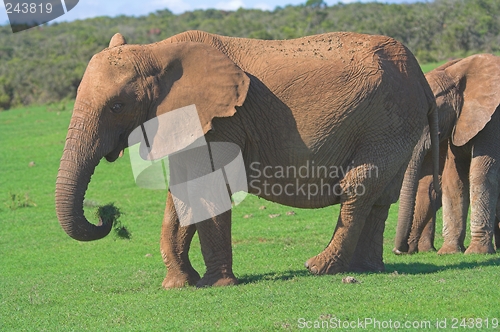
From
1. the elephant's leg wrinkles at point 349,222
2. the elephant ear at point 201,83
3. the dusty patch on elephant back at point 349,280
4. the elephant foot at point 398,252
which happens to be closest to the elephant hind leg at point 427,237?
the elephant foot at point 398,252

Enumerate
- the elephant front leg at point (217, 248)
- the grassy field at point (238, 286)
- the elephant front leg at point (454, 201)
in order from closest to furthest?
the grassy field at point (238, 286)
the elephant front leg at point (217, 248)
the elephant front leg at point (454, 201)

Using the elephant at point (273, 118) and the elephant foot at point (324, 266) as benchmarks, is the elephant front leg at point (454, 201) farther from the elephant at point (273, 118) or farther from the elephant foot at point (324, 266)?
the elephant foot at point (324, 266)

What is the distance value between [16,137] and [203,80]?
18721 mm

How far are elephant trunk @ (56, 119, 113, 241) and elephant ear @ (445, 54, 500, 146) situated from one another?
5.48 m

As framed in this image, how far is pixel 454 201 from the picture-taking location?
12391 mm

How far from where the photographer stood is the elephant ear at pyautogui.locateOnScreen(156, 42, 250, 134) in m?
8.49

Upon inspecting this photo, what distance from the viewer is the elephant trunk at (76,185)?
309 inches

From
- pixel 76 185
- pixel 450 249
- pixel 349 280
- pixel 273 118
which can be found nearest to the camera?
pixel 76 185

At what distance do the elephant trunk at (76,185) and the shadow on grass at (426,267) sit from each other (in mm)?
3585

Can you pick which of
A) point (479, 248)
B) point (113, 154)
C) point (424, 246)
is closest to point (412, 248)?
point (424, 246)

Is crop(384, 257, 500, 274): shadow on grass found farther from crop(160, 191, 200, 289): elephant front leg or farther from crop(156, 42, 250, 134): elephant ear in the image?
crop(156, 42, 250, 134): elephant ear

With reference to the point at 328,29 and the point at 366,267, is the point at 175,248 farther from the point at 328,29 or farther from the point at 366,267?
the point at 328,29

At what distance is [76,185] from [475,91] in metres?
6.16

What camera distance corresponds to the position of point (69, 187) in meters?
7.93
